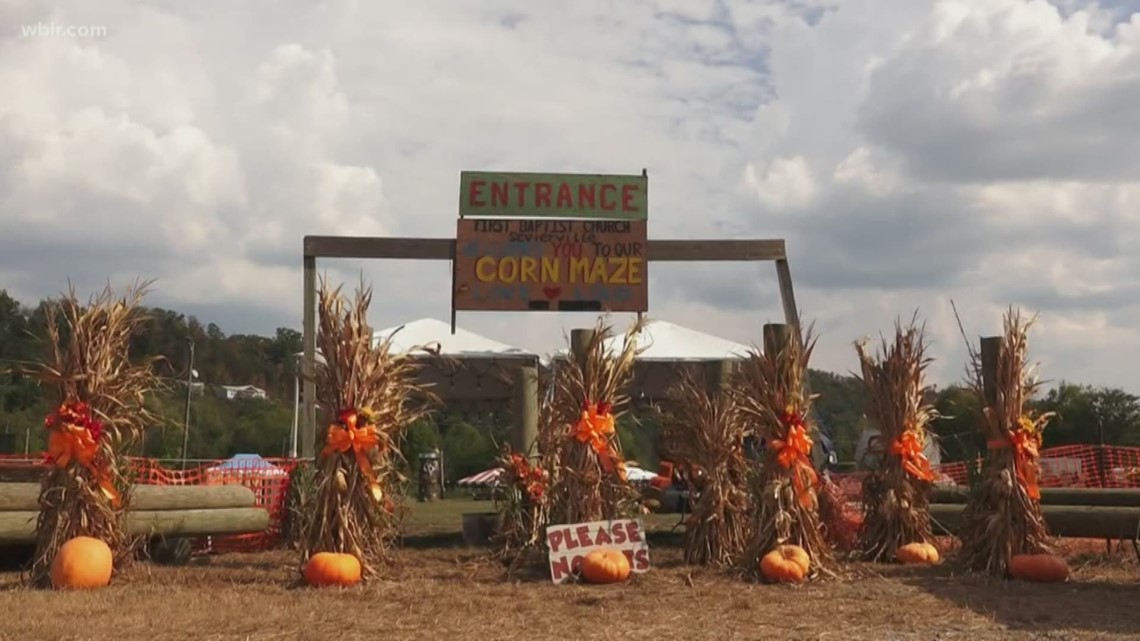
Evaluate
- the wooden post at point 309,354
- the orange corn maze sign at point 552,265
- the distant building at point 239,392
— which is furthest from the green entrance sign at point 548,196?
the distant building at point 239,392

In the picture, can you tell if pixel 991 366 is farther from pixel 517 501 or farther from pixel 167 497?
pixel 167 497

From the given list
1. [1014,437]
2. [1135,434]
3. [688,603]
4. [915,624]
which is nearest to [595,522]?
[688,603]

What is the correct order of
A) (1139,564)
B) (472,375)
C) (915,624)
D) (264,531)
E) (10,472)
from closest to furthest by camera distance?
1. (915,624)
2. (1139,564)
3. (10,472)
4. (264,531)
5. (472,375)

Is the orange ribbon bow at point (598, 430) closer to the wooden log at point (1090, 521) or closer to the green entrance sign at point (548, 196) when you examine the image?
the wooden log at point (1090, 521)

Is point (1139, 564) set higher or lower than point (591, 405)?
lower

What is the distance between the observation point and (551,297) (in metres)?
14.2

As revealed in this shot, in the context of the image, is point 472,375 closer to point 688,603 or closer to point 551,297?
point 551,297

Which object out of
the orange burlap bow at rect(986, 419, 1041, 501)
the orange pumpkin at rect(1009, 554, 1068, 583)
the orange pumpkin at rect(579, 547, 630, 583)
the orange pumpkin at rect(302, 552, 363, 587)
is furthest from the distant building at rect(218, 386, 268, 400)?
the orange pumpkin at rect(1009, 554, 1068, 583)

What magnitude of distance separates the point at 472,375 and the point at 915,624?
876cm

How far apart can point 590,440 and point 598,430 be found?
0.12 metres

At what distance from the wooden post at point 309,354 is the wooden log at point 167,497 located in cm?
89

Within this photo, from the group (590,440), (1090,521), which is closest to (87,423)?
(590,440)

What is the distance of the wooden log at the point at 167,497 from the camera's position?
34.3 feet

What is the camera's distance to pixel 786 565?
9.37m
